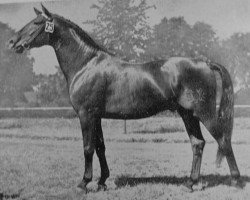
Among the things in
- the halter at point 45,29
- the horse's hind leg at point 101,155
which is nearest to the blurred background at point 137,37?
the halter at point 45,29

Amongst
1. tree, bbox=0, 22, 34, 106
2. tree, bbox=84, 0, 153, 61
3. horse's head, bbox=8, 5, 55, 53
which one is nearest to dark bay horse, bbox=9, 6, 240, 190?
horse's head, bbox=8, 5, 55, 53

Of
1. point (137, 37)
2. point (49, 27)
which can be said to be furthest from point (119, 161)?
point (49, 27)

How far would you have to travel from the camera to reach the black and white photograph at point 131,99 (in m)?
2.72

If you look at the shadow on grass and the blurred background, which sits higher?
the blurred background

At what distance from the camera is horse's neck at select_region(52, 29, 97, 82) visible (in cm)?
295

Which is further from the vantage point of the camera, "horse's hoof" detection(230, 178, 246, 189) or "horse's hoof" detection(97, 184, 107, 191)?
"horse's hoof" detection(97, 184, 107, 191)

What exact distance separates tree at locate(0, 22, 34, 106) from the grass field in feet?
0.62

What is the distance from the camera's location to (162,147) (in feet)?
9.45

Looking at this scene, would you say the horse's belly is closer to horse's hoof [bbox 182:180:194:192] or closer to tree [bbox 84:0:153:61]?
tree [bbox 84:0:153:61]

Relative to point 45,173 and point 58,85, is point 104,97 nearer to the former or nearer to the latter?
point 58,85

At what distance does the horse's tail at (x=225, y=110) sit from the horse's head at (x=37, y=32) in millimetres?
1125

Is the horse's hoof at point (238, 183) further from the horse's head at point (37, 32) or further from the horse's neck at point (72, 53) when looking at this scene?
the horse's head at point (37, 32)

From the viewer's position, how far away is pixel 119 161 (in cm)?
298

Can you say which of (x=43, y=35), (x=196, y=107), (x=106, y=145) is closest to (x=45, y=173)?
(x=106, y=145)
